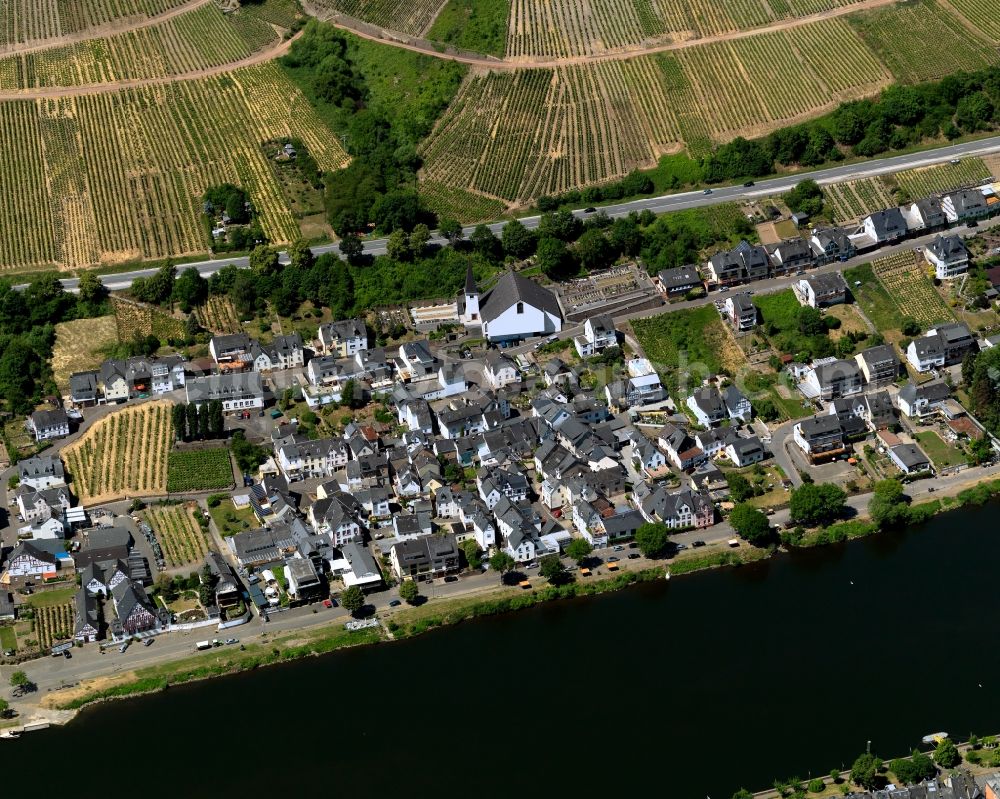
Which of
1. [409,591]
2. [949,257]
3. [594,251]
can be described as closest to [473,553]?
[409,591]

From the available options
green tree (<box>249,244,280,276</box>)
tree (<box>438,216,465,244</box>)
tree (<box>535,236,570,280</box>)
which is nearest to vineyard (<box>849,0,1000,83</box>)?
tree (<box>535,236,570,280</box>)

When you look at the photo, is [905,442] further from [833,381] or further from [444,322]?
[444,322]

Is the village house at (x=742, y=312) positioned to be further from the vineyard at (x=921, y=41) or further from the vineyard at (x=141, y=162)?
the vineyard at (x=141, y=162)

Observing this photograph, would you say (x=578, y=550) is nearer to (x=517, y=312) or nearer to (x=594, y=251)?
(x=517, y=312)

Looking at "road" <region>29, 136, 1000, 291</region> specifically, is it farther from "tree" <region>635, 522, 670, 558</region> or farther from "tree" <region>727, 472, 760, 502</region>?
"tree" <region>635, 522, 670, 558</region>

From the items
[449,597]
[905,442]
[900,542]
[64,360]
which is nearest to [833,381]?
[905,442]
